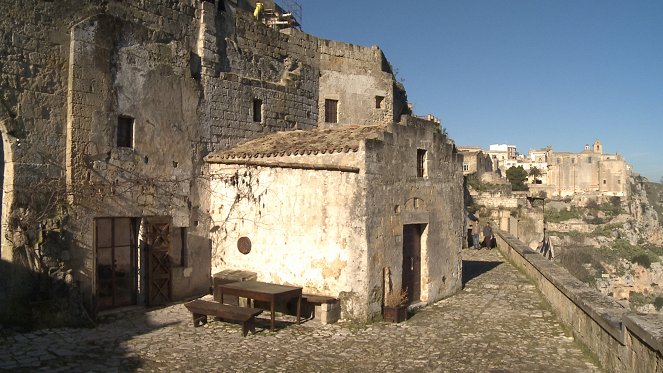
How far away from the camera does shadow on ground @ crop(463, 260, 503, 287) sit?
16.5 meters

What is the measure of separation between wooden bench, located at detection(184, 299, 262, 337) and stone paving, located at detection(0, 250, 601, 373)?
182mm

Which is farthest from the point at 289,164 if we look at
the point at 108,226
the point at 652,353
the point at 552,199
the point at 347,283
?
the point at 552,199

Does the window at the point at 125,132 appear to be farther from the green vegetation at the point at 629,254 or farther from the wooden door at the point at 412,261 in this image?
the green vegetation at the point at 629,254

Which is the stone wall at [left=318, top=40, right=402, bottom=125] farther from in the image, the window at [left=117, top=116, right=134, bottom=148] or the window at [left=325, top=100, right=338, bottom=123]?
the window at [left=117, top=116, right=134, bottom=148]

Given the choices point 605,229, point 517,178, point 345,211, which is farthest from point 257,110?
point 517,178

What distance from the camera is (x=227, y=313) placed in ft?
31.1

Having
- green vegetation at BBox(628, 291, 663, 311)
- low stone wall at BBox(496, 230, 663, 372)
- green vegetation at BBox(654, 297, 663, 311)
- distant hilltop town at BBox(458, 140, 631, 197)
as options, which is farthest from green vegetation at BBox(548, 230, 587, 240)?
low stone wall at BBox(496, 230, 663, 372)

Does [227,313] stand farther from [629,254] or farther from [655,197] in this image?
[655,197]

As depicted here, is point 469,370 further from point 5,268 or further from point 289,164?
point 5,268

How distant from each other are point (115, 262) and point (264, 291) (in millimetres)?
3474

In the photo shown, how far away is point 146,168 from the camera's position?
11602 mm

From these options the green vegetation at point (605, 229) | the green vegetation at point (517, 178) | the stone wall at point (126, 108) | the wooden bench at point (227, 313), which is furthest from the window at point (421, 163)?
the green vegetation at point (517, 178)

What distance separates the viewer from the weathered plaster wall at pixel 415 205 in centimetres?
1066

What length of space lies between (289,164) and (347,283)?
2.71 m
